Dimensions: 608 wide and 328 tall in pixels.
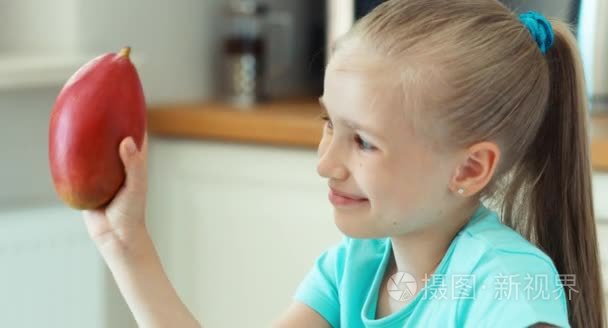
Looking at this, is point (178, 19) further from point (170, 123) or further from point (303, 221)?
point (303, 221)

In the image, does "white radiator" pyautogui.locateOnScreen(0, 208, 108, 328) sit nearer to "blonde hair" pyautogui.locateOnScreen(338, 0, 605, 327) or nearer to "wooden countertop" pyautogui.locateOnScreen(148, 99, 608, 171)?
"wooden countertop" pyautogui.locateOnScreen(148, 99, 608, 171)

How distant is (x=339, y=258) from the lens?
1.21 meters

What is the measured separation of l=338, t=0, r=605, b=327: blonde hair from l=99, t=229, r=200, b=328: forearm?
30cm

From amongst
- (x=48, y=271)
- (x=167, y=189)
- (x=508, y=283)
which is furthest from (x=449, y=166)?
(x=167, y=189)

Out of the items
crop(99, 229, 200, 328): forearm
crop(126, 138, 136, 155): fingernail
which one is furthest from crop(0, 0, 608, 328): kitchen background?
crop(126, 138, 136, 155): fingernail

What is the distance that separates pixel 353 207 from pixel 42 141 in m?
1.21

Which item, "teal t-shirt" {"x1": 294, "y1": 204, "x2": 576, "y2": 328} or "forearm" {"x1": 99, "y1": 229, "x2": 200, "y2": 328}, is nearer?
"teal t-shirt" {"x1": 294, "y1": 204, "x2": 576, "y2": 328}

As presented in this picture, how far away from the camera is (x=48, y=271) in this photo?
6.43 ft

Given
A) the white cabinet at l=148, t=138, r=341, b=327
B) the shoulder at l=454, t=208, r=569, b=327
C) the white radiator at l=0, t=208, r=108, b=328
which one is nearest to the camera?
the shoulder at l=454, t=208, r=569, b=327

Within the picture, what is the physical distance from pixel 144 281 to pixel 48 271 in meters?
0.95

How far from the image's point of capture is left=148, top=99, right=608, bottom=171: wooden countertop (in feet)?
6.41

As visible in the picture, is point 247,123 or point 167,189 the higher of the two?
point 247,123

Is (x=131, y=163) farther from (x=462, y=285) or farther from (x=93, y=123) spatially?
(x=462, y=285)

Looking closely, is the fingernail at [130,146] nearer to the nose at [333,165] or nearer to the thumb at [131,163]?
the thumb at [131,163]
